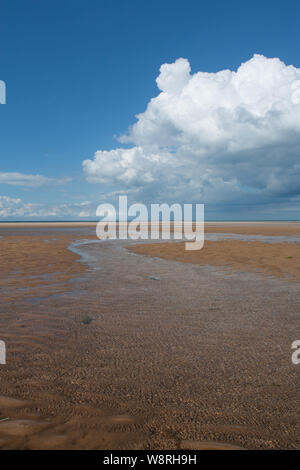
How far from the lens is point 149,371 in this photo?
3.91 metres

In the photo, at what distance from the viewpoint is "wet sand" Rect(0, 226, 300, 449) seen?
2.71 metres

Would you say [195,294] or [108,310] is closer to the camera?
[108,310]

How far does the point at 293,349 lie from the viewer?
465cm

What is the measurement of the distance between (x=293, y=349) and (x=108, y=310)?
4.03 m

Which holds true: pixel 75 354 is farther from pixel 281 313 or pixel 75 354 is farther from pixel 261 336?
pixel 281 313

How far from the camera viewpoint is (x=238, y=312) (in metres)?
6.57

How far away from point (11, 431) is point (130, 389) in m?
1.37

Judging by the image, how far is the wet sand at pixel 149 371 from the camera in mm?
2715
